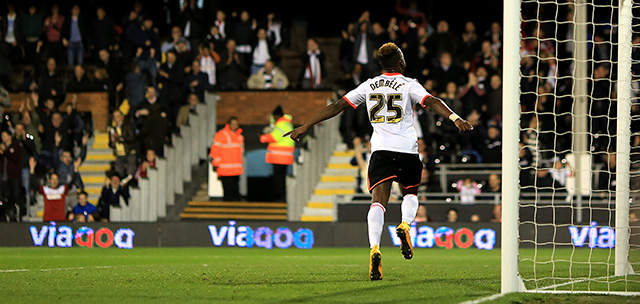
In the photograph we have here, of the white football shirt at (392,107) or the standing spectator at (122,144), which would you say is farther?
the standing spectator at (122,144)

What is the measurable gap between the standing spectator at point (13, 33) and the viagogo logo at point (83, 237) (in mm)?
7204

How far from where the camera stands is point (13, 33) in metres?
23.6

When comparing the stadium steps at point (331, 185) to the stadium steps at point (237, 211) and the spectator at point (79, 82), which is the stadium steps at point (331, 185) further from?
the spectator at point (79, 82)

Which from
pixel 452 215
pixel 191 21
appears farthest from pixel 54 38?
pixel 452 215

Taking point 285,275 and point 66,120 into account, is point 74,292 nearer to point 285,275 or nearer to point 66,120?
point 285,275

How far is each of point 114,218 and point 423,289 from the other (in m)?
11.9

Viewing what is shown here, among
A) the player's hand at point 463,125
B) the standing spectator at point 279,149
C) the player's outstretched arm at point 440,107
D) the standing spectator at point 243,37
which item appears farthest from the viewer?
the standing spectator at point 243,37

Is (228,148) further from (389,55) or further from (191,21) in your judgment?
(389,55)

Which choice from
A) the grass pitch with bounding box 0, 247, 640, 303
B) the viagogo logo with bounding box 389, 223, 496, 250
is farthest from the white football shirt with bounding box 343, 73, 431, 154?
the viagogo logo with bounding box 389, 223, 496, 250

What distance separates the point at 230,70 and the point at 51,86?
3927 millimetres

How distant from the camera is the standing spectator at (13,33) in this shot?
23500 mm

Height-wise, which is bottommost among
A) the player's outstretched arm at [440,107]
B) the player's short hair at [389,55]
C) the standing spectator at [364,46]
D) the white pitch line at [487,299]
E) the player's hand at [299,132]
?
the white pitch line at [487,299]

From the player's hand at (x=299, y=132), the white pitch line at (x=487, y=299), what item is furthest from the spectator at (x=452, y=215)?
the white pitch line at (x=487, y=299)

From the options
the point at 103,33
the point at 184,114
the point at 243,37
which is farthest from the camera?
the point at 103,33
